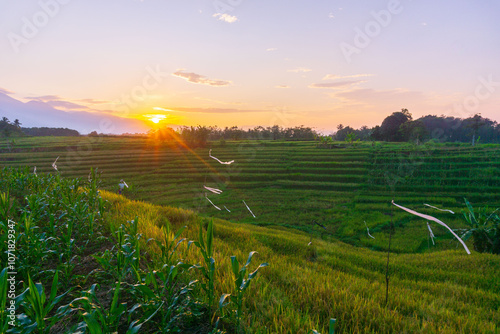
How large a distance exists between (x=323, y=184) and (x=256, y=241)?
17828 millimetres

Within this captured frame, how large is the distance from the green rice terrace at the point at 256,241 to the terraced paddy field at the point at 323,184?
0.15m

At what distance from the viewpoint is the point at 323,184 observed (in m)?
21.5

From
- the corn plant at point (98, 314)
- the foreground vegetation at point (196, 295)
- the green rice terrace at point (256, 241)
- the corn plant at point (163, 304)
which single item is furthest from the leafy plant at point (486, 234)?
the corn plant at point (98, 314)

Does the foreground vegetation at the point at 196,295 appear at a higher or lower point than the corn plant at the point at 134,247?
lower

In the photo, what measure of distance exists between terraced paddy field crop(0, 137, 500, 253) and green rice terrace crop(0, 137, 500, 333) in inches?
5.7

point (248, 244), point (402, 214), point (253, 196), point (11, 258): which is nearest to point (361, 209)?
point (402, 214)

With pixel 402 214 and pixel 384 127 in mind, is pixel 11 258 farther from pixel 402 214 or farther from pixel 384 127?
pixel 384 127

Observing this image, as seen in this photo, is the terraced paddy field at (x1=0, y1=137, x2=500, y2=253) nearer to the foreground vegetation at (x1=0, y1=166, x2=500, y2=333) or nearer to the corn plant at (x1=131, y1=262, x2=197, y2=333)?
the foreground vegetation at (x1=0, y1=166, x2=500, y2=333)

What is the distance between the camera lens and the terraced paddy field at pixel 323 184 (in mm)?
13469

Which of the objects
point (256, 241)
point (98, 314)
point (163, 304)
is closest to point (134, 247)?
point (163, 304)

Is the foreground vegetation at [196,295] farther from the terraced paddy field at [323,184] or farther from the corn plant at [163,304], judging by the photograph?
the terraced paddy field at [323,184]

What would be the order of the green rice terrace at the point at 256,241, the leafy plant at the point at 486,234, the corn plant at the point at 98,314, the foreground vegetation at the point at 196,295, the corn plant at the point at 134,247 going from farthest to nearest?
the leafy plant at the point at 486,234 < the corn plant at the point at 134,247 < the green rice terrace at the point at 256,241 < the foreground vegetation at the point at 196,295 < the corn plant at the point at 98,314

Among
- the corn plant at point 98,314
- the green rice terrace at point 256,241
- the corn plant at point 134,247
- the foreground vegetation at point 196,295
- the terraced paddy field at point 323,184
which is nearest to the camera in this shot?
the corn plant at point 98,314

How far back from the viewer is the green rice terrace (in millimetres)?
1898
